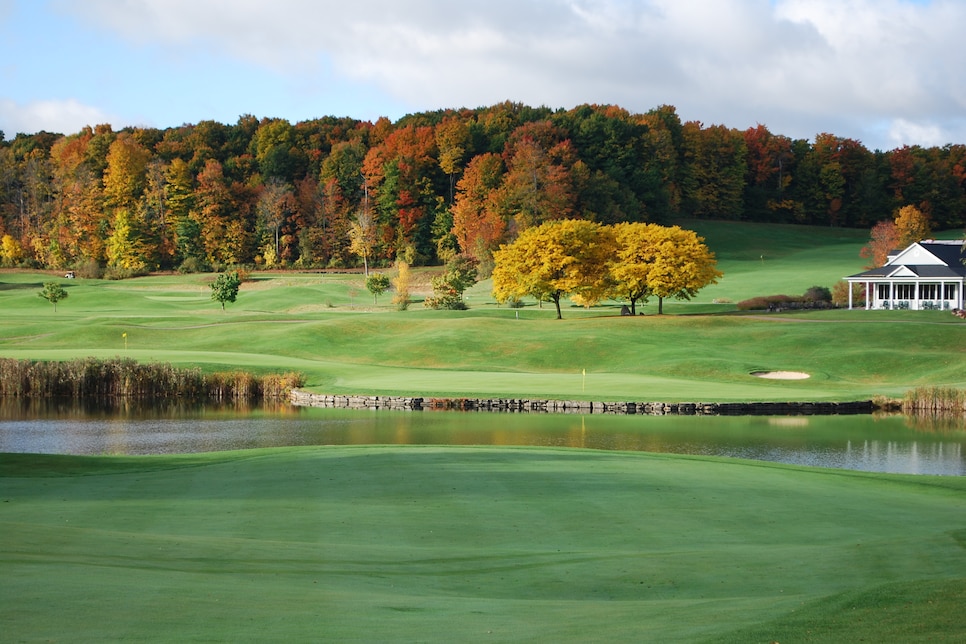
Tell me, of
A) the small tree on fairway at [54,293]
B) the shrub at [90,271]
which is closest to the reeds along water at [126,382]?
the small tree on fairway at [54,293]

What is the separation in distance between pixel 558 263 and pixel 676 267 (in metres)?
6.87

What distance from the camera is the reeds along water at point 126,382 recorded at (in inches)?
1517

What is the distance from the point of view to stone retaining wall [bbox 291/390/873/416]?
34531 millimetres

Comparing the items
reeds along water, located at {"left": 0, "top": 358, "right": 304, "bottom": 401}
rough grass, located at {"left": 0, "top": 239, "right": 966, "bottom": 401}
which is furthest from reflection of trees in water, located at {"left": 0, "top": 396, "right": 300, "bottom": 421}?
rough grass, located at {"left": 0, "top": 239, "right": 966, "bottom": 401}

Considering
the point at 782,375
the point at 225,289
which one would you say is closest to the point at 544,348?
the point at 782,375

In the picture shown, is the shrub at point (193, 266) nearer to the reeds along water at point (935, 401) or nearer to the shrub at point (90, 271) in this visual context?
the shrub at point (90, 271)

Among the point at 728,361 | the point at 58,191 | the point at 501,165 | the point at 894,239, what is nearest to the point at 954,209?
the point at 894,239

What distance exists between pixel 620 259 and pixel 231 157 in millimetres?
66166

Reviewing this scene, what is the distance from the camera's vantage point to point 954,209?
12369 centimetres

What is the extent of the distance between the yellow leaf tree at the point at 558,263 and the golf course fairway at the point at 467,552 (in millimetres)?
42594

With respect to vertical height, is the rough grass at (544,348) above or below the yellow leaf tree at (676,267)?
below

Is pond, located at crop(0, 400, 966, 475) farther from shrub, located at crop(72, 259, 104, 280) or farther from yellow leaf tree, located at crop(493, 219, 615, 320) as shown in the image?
shrub, located at crop(72, 259, 104, 280)

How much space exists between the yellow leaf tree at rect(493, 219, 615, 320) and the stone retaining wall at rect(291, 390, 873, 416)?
25785 mm

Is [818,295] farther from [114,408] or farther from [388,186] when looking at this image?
[388,186]
